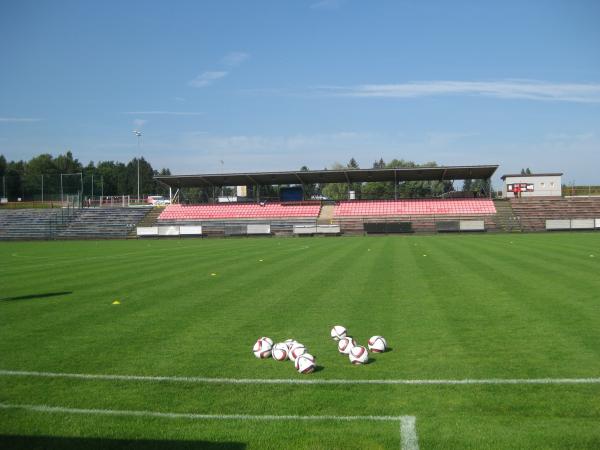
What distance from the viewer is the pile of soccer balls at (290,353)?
22.9 ft

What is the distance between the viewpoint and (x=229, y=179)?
6256 cm

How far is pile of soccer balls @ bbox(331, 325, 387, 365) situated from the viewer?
23.9ft

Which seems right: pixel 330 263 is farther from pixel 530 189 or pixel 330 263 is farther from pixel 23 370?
pixel 530 189

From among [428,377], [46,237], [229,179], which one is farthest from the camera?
[229,179]

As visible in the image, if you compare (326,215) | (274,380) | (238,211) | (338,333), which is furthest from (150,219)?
(274,380)

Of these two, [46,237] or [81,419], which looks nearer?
[81,419]

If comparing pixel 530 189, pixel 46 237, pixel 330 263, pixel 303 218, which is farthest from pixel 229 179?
pixel 330 263

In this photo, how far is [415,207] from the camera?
194ft

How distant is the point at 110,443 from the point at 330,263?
16301 millimetres

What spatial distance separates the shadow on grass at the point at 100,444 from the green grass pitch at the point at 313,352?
0.02 metres

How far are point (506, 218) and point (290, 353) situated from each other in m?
50.8

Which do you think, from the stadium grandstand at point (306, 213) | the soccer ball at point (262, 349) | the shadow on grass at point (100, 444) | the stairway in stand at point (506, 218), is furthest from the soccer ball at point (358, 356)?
the stairway in stand at point (506, 218)

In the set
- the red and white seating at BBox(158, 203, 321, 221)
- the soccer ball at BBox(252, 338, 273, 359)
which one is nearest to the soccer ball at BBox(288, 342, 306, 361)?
the soccer ball at BBox(252, 338, 273, 359)

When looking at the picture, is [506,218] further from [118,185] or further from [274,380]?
[118,185]
